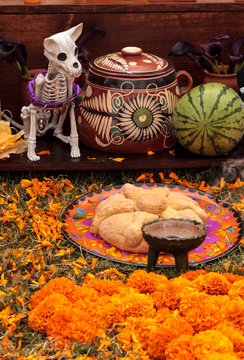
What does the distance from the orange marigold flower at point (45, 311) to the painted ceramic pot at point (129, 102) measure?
4.12 feet

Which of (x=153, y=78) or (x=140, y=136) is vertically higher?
(x=153, y=78)

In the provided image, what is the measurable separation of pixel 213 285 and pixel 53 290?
524 millimetres

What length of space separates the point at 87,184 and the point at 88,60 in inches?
30.8

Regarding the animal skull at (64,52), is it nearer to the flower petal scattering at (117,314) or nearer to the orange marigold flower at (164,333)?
the flower petal scattering at (117,314)

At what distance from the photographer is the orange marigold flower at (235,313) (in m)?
1.92

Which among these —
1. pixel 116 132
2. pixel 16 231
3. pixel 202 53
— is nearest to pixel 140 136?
pixel 116 132

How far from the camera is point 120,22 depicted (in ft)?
11.2

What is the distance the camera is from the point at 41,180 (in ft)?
10.3

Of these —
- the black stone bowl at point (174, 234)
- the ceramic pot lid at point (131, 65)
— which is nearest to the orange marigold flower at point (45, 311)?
the black stone bowl at point (174, 234)

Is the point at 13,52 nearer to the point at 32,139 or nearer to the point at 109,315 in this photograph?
the point at 32,139

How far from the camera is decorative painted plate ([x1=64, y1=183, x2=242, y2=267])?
2.42m

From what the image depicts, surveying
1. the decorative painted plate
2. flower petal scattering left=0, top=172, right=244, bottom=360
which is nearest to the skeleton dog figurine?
the decorative painted plate

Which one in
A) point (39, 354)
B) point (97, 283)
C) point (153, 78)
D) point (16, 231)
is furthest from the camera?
point (153, 78)

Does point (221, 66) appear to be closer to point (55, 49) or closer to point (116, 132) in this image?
point (116, 132)
